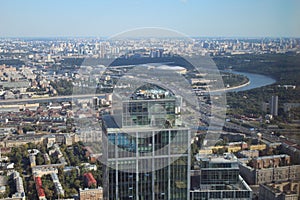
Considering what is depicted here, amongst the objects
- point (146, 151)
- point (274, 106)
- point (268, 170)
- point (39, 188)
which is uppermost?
point (146, 151)

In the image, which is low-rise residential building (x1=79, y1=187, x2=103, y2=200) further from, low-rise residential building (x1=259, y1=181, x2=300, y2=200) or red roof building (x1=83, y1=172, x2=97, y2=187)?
low-rise residential building (x1=259, y1=181, x2=300, y2=200)

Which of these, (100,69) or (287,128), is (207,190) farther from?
(100,69)

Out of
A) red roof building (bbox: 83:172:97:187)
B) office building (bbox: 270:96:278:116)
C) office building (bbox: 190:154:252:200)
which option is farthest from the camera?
office building (bbox: 270:96:278:116)

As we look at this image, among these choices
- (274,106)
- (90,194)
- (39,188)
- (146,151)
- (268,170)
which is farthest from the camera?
(274,106)

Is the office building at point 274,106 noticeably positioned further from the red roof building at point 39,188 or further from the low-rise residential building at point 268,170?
the red roof building at point 39,188

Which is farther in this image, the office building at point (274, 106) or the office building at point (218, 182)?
the office building at point (274, 106)

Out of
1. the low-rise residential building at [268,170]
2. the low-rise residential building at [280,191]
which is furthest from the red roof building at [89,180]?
the low-rise residential building at [280,191]

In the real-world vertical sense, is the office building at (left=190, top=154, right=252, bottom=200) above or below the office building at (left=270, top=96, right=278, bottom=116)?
above

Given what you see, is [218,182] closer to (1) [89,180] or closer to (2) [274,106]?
(1) [89,180]

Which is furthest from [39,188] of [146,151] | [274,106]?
[274,106]

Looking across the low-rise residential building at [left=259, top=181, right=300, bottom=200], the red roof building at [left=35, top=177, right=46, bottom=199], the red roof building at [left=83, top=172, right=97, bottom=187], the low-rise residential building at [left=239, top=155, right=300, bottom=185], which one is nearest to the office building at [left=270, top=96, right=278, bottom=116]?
the low-rise residential building at [left=239, top=155, right=300, bottom=185]
